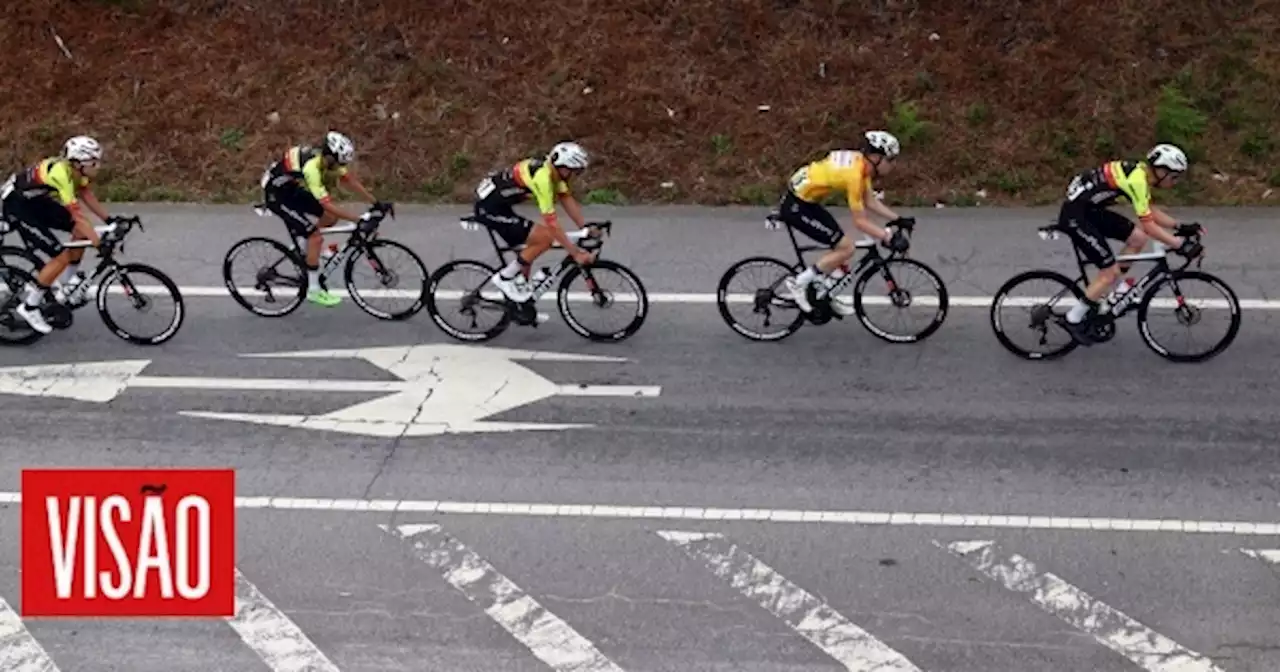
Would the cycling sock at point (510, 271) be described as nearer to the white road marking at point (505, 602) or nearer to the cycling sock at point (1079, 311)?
the white road marking at point (505, 602)

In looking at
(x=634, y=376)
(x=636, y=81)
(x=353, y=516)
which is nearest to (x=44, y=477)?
(x=353, y=516)

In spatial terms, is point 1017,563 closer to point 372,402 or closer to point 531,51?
point 372,402

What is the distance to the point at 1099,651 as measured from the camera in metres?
6.87

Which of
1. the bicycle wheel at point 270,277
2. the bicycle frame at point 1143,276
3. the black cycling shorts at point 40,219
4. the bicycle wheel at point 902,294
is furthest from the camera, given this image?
the bicycle wheel at point 270,277

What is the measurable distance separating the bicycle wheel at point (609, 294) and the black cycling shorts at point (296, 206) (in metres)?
2.54

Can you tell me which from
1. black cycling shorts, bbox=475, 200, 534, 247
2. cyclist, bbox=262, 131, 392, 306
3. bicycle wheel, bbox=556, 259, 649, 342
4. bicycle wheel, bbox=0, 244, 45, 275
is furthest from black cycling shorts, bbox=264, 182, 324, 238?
bicycle wheel, bbox=556, 259, 649, 342

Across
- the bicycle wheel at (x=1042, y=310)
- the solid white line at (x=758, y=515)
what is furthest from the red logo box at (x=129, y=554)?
the bicycle wheel at (x=1042, y=310)

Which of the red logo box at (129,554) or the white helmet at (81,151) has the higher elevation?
the white helmet at (81,151)

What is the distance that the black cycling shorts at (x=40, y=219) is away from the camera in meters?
11.9

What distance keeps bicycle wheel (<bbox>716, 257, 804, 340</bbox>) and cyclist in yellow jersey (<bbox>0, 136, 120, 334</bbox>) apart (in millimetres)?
5372

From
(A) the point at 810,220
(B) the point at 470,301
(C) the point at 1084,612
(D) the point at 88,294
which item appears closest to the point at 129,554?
(C) the point at 1084,612

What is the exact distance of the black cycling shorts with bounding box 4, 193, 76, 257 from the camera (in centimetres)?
1192

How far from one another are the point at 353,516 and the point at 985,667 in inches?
154

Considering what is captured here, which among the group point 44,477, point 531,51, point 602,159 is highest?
point 531,51
